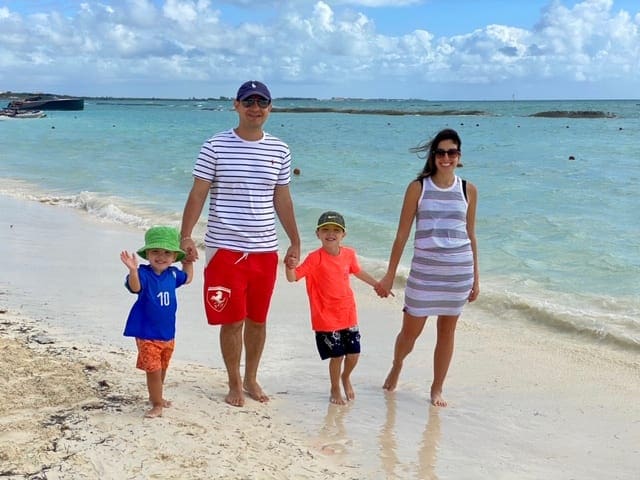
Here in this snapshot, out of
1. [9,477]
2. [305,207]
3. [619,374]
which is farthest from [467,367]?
[305,207]

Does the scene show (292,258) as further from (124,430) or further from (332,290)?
(124,430)

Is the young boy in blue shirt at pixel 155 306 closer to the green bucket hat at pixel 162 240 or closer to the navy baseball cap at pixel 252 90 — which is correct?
the green bucket hat at pixel 162 240

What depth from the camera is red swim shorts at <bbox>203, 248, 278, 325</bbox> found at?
409 cm

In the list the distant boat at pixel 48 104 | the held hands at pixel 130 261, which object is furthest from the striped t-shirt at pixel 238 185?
the distant boat at pixel 48 104

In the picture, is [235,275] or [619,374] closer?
[235,275]

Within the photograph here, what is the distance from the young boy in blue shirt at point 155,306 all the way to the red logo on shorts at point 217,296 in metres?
0.26

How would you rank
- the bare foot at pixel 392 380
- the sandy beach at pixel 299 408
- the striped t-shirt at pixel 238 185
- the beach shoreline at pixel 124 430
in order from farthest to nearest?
1. the bare foot at pixel 392 380
2. the striped t-shirt at pixel 238 185
3. the sandy beach at pixel 299 408
4. the beach shoreline at pixel 124 430

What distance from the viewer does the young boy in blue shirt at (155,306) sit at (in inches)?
150

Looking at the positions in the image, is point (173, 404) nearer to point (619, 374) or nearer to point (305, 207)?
point (619, 374)

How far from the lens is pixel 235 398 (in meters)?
4.31

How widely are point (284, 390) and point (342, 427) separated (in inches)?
29.3

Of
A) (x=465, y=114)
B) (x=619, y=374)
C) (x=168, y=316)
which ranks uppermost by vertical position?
(x=465, y=114)

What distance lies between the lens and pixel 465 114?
89.8 metres

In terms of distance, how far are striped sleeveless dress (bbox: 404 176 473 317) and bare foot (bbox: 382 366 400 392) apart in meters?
0.58
